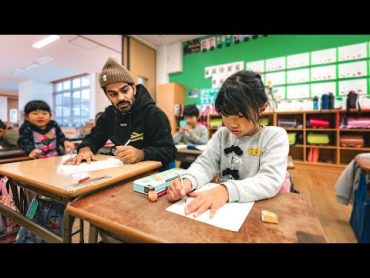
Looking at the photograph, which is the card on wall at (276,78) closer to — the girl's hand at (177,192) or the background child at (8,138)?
the girl's hand at (177,192)

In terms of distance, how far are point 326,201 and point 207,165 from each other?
187cm

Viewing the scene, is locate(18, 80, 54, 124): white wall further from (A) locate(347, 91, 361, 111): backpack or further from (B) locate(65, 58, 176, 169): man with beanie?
(A) locate(347, 91, 361, 111): backpack

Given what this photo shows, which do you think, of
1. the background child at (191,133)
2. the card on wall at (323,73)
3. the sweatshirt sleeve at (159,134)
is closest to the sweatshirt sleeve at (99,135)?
the sweatshirt sleeve at (159,134)

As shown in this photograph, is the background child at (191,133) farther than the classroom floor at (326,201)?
Yes

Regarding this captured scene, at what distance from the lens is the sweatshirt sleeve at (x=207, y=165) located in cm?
69

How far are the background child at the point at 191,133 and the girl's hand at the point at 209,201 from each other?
6.23 ft

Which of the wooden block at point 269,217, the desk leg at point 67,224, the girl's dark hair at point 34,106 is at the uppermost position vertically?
the girl's dark hair at point 34,106

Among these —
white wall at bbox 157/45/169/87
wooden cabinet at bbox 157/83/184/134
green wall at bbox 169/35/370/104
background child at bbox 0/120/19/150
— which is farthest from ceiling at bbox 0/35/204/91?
background child at bbox 0/120/19/150

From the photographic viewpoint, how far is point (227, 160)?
0.82 m

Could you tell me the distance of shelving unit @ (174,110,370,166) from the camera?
3.02 metres
